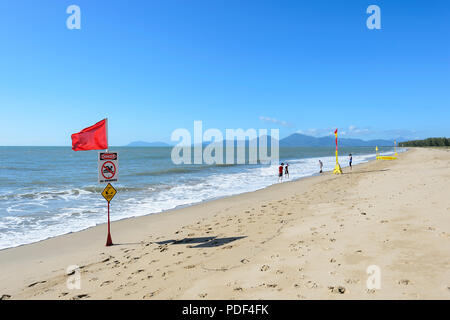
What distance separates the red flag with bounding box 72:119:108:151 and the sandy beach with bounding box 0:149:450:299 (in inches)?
123

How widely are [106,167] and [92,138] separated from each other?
97 cm

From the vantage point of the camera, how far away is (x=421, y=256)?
4637 mm

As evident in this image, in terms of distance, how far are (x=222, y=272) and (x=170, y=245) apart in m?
2.96

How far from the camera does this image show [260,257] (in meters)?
5.50

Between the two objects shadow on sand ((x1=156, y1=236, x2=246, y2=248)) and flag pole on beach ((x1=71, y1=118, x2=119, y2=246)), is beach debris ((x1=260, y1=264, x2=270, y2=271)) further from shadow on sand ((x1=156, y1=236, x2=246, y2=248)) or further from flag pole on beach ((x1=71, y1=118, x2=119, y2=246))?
flag pole on beach ((x1=71, y1=118, x2=119, y2=246))

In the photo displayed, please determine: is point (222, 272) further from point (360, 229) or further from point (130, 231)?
point (130, 231)

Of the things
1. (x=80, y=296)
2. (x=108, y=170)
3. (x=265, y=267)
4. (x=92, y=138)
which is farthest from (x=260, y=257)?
(x=92, y=138)

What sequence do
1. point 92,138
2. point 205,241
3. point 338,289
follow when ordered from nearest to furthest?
point 338,289 → point 205,241 → point 92,138

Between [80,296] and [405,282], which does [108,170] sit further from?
[405,282]

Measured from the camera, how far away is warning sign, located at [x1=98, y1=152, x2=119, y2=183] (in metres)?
7.95

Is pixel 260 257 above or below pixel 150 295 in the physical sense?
above

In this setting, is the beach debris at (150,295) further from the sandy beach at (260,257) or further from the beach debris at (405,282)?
the beach debris at (405,282)

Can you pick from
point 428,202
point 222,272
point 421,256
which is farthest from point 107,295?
point 428,202
